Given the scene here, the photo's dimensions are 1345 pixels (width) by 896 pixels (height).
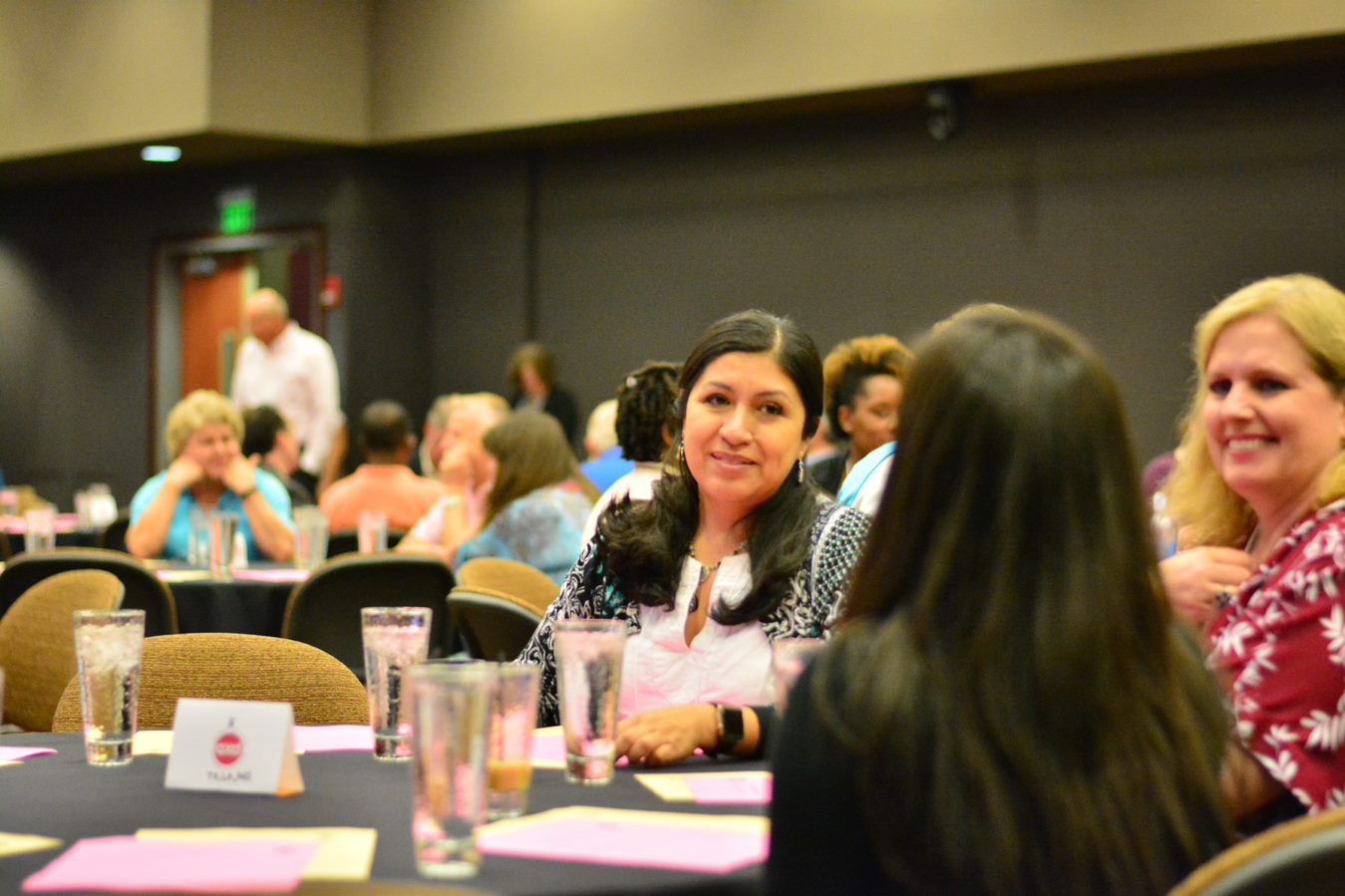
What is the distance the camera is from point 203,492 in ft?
19.1

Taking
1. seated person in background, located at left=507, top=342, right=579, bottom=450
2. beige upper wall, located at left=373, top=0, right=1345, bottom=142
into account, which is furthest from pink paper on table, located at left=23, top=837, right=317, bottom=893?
seated person in background, located at left=507, top=342, right=579, bottom=450

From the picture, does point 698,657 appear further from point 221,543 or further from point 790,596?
point 221,543

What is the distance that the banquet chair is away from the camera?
120 cm

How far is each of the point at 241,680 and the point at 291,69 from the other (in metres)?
7.91

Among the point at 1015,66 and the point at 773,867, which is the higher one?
the point at 1015,66

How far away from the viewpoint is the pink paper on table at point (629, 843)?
1392mm

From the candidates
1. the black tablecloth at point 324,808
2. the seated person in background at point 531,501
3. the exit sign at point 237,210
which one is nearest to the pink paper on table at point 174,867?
the black tablecloth at point 324,808

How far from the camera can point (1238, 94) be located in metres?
7.68

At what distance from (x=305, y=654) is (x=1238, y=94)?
6573 mm

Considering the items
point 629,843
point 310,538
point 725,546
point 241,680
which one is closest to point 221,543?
point 310,538

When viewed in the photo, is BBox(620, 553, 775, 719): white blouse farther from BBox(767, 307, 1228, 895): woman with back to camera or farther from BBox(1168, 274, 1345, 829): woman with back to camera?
BBox(767, 307, 1228, 895): woman with back to camera

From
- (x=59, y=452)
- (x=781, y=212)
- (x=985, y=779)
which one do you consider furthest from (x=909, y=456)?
(x=59, y=452)

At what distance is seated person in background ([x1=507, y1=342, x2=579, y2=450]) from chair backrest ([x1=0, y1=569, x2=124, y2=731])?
20.3 feet

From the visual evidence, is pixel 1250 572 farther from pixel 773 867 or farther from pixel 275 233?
pixel 275 233
